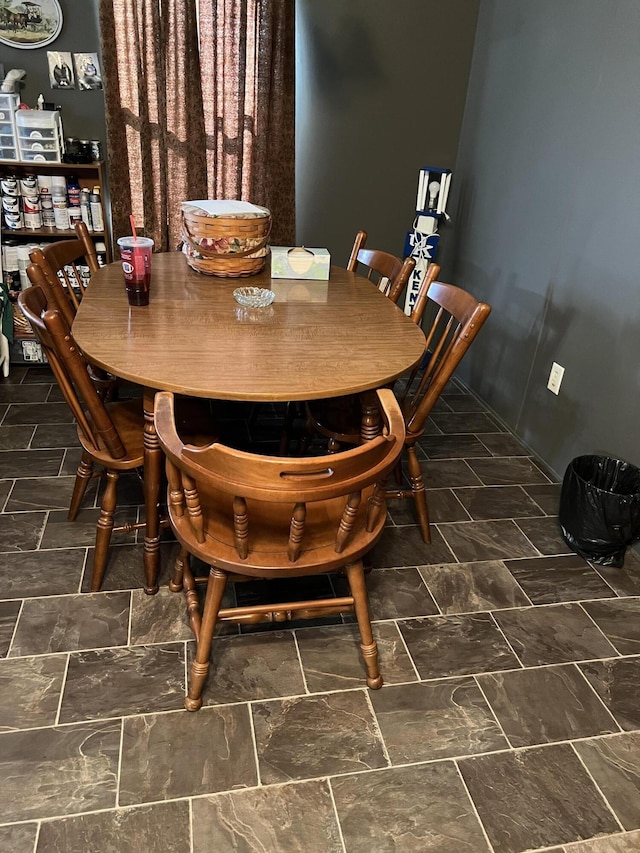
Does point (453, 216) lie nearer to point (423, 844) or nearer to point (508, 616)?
point (508, 616)

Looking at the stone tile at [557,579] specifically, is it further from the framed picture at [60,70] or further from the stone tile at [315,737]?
the framed picture at [60,70]

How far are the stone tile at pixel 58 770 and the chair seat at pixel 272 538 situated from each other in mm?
495

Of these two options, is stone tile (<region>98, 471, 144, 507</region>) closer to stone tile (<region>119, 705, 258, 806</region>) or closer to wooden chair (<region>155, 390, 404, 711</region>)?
wooden chair (<region>155, 390, 404, 711</region>)

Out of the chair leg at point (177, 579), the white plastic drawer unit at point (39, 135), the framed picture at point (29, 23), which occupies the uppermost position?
the framed picture at point (29, 23)

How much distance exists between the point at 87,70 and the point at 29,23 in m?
0.29

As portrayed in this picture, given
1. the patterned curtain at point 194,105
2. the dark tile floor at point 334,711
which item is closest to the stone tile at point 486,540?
the dark tile floor at point 334,711

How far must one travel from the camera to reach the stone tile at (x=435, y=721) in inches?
54.0

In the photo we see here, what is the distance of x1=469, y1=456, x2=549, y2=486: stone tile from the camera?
8.07 ft

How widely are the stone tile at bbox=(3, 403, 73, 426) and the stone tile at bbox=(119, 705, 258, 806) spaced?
5.38 ft

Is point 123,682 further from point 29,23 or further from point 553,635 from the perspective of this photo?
point 29,23

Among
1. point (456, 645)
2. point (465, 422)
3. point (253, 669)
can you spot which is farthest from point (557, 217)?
point (253, 669)

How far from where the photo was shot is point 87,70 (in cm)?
280

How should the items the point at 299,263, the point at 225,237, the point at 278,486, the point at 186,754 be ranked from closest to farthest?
the point at 278,486
the point at 186,754
the point at 225,237
the point at 299,263

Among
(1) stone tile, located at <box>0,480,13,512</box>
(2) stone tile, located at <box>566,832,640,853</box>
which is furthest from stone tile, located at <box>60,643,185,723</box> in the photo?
(2) stone tile, located at <box>566,832,640,853</box>
